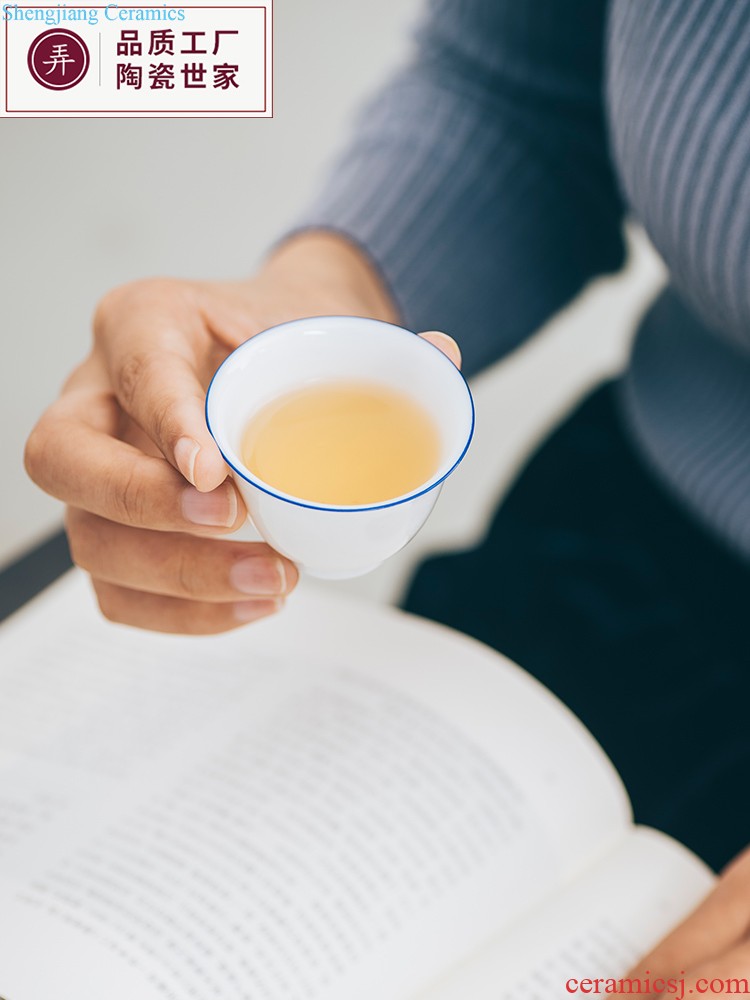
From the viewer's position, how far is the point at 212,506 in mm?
453

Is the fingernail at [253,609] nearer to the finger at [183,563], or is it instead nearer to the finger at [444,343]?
the finger at [183,563]

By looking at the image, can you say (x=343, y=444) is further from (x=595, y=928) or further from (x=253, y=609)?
(x=595, y=928)

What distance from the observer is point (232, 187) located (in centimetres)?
153

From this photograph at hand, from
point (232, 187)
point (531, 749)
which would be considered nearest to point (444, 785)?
point (531, 749)

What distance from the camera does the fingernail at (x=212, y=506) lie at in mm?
450

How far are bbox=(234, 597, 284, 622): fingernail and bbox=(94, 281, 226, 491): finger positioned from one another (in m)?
0.11

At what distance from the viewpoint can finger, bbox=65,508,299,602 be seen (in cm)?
50

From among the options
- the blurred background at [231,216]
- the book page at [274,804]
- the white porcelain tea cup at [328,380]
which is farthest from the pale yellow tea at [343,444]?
the blurred background at [231,216]

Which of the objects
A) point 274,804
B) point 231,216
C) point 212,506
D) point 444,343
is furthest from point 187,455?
point 231,216

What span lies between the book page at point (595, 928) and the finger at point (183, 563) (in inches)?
9.8

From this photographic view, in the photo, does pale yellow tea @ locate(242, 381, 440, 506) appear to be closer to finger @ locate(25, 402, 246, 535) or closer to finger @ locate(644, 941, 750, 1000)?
finger @ locate(25, 402, 246, 535)

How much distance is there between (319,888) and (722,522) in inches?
14.3

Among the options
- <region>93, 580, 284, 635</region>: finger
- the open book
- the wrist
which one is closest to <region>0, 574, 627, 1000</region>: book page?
the open book

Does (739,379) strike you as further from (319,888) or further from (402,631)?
(319,888)
